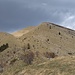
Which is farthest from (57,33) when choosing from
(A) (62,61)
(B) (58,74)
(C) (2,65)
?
(B) (58,74)

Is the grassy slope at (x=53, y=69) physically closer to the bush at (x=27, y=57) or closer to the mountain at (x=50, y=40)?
the bush at (x=27, y=57)

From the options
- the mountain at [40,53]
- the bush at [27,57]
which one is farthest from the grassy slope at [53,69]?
the bush at [27,57]

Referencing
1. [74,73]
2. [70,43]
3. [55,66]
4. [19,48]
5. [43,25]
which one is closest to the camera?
[74,73]

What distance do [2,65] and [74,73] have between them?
32.5m

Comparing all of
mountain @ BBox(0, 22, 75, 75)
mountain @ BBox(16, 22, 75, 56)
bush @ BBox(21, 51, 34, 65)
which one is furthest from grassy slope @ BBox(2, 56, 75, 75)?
mountain @ BBox(16, 22, 75, 56)

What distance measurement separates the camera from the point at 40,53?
79250 millimetres

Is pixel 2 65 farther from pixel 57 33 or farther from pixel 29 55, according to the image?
pixel 57 33

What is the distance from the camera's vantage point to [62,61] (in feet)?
181

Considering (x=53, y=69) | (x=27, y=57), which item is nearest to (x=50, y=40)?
(x=27, y=57)

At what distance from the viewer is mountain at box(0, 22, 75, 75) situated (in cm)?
5316

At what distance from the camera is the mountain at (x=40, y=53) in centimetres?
5316

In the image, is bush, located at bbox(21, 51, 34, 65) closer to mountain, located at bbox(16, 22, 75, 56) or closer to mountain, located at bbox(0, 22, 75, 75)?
mountain, located at bbox(0, 22, 75, 75)

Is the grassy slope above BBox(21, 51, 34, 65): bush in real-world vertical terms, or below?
below

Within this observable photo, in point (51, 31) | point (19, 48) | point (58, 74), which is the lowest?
point (58, 74)
